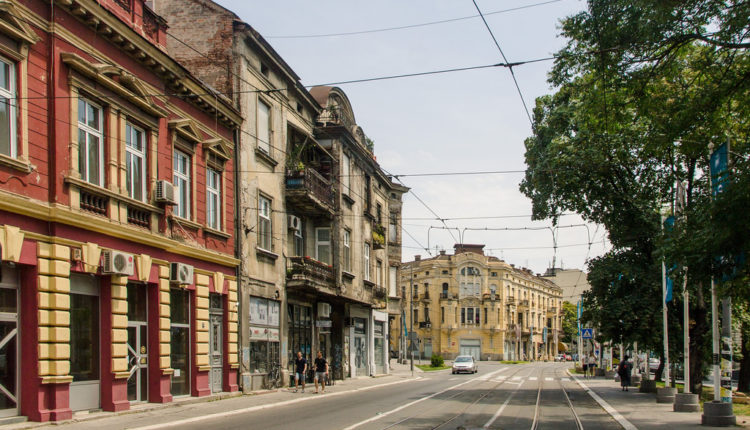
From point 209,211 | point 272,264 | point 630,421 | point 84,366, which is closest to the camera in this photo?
point 84,366

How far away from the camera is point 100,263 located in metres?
17.1

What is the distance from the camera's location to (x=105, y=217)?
1744cm

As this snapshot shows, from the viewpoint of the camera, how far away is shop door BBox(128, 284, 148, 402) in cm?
1908

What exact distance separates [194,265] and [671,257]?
1304 cm

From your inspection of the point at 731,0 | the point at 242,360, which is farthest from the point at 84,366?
the point at 731,0

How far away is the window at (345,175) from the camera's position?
36.3 m

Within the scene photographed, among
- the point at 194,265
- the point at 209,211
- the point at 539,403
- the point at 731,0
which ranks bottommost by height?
the point at 539,403

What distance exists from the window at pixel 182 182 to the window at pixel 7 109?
7058mm

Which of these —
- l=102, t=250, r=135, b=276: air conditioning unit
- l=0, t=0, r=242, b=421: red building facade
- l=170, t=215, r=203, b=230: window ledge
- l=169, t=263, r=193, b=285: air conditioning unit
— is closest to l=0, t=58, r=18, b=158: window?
l=0, t=0, r=242, b=421: red building facade

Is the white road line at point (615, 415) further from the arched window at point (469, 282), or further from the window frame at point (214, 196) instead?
the arched window at point (469, 282)

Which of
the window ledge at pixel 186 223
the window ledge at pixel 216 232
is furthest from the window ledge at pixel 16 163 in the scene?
the window ledge at pixel 216 232

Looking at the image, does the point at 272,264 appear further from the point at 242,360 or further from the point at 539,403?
the point at 539,403

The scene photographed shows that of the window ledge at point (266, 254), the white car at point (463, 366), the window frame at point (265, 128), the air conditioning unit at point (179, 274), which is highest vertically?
the window frame at point (265, 128)

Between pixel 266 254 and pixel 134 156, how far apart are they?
928 centimetres
